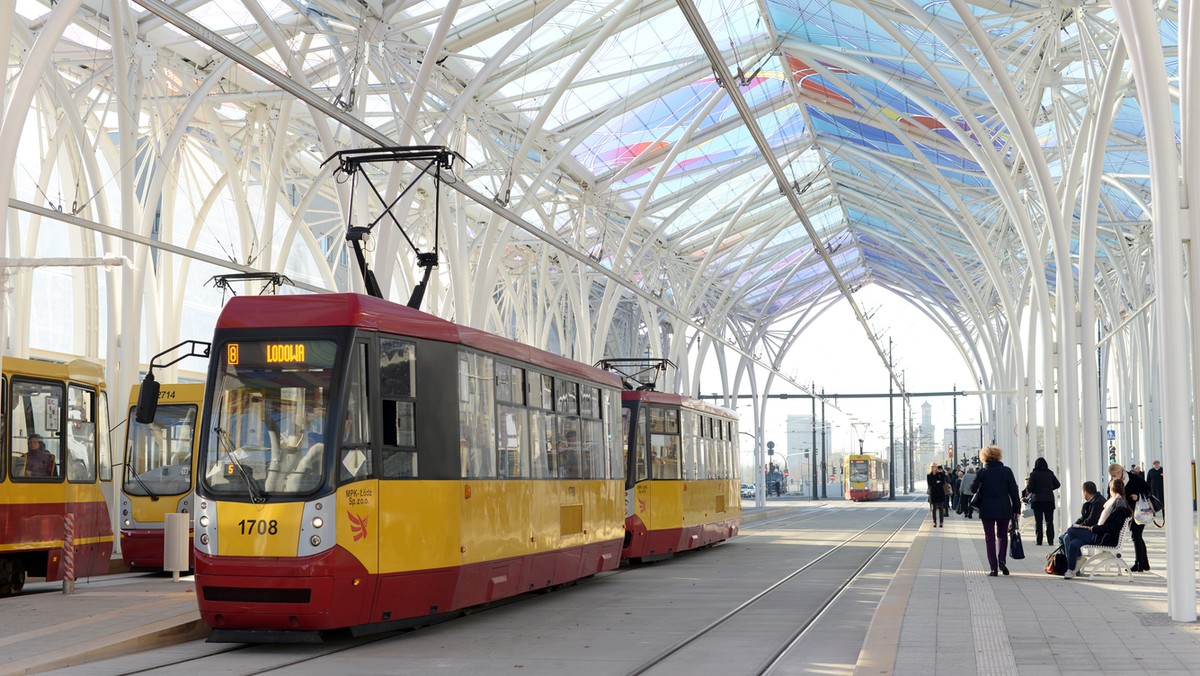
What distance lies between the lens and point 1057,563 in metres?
18.3

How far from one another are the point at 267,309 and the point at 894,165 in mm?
34159

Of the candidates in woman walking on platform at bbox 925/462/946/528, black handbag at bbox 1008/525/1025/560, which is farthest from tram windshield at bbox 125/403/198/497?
woman walking on platform at bbox 925/462/946/528

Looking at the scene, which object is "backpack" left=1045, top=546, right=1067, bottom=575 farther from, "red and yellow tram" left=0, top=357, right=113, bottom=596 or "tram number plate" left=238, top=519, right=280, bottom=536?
"red and yellow tram" left=0, top=357, right=113, bottom=596

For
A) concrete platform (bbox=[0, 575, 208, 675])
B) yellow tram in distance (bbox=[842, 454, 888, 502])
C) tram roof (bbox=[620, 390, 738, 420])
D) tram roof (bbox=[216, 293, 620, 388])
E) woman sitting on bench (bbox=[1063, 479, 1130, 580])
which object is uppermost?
tram roof (bbox=[216, 293, 620, 388])

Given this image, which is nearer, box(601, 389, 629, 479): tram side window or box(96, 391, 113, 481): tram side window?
box(96, 391, 113, 481): tram side window

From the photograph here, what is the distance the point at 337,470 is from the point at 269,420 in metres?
0.83

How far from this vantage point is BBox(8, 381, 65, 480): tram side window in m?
16.0

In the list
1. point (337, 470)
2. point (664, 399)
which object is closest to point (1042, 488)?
point (664, 399)

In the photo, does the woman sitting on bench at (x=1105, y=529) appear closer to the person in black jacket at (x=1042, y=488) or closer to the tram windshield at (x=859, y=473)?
the person in black jacket at (x=1042, y=488)

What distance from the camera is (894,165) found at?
142 ft

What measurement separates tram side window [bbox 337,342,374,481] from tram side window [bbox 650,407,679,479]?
38.2 feet

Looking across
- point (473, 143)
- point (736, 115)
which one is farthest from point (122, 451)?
point (736, 115)

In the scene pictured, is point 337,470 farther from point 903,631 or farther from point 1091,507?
point 1091,507

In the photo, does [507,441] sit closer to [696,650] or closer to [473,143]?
[696,650]
